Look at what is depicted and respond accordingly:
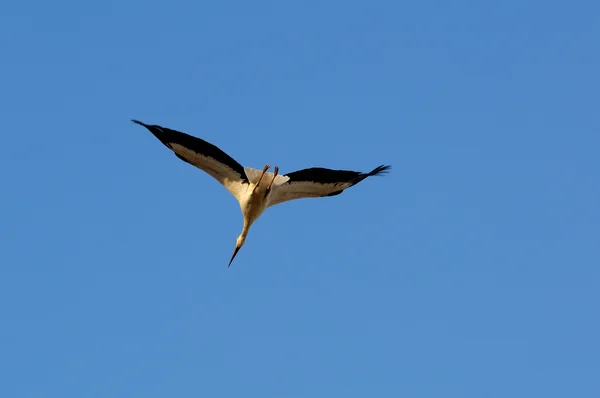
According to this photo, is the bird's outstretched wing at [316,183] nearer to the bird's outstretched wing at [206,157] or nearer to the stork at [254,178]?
the stork at [254,178]

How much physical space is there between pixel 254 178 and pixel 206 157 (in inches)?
41.4

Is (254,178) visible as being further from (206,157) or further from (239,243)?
(239,243)

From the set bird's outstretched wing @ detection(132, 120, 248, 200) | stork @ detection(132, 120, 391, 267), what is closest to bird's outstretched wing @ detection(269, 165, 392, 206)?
stork @ detection(132, 120, 391, 267)

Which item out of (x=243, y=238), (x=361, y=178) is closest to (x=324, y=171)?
(x=361, y=178)

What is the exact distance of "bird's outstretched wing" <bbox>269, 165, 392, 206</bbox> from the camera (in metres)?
23.1

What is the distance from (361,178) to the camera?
2348 cm

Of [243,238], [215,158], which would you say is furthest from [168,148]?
[243,238]

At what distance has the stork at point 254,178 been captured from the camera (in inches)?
888

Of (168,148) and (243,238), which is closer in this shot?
(168,148)

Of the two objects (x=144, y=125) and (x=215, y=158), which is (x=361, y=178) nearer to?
(x=215, y=158)

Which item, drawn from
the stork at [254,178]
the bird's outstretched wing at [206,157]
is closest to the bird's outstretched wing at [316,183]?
the stork at [254,178]

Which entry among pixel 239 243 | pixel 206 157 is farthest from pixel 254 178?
pixel 239 243

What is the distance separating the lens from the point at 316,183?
23562mm

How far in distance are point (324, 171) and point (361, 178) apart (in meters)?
0.86
